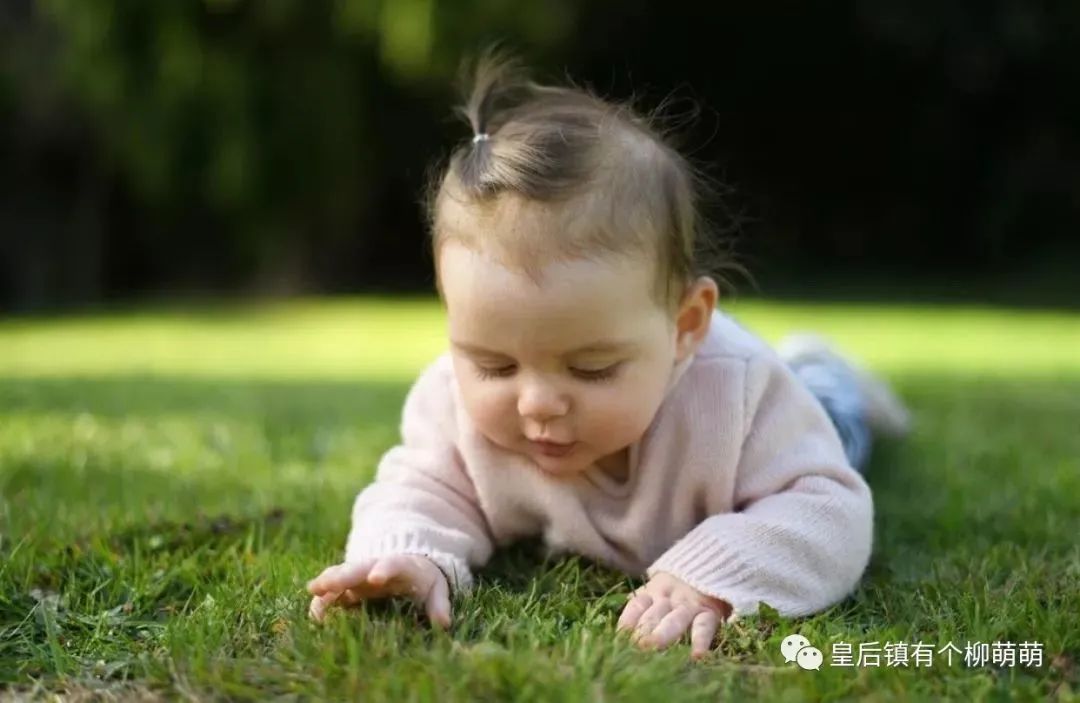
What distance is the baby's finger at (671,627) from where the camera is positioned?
1.82m

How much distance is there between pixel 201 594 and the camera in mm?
2080

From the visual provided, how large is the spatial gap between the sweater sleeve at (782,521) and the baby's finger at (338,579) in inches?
20.0

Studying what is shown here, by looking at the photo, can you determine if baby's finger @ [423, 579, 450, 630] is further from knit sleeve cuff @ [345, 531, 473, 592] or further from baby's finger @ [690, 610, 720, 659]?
baby's finger @ [690, 610, 720, 659]

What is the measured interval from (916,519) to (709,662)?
3.66ft

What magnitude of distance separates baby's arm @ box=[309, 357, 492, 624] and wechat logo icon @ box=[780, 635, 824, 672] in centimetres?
50

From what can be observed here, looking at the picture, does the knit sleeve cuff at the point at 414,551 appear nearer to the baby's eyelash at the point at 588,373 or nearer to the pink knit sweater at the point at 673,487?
the pink knit sweater at the point at 673,487

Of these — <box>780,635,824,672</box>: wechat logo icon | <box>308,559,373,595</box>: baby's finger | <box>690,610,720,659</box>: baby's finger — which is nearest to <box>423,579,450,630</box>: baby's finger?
<box>308,559,373,595</box>: baby's finger

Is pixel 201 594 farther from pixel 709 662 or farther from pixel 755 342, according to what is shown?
pixel 755 342

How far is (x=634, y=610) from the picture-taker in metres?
1.95

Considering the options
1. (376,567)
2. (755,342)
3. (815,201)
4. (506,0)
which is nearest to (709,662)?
(376,567)

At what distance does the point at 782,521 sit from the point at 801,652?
1.35ft

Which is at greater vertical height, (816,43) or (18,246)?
(816,43)

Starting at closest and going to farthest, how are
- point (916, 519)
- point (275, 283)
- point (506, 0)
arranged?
point (916, 519) → point (506, 0) → point (275, 283)

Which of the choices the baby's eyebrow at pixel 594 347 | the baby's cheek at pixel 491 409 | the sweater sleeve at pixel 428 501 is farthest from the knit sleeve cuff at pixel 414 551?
the baby's eyebrow at pixel 594 347
